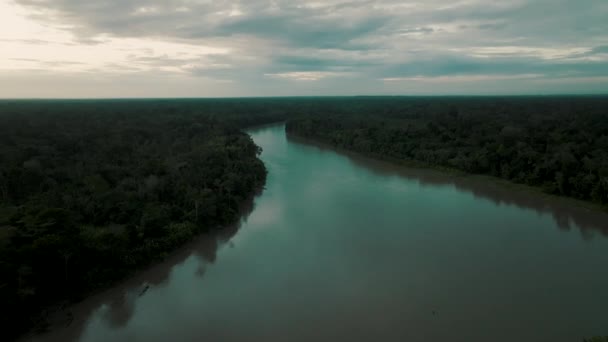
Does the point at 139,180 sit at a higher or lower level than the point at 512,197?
higher

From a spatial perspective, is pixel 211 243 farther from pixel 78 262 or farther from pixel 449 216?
pixel 449 216

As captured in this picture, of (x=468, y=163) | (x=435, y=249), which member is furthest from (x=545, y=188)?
(x=435, y=249)

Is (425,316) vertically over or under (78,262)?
under

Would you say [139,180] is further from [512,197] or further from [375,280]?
[512,197]

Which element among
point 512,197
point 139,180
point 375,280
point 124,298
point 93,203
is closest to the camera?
point 124,298

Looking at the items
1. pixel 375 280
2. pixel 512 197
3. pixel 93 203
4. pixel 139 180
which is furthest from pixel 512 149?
pixel 93 203

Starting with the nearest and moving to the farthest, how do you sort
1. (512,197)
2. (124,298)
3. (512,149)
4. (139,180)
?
(124,298)
(139,180)
(512,197)
(512,149)

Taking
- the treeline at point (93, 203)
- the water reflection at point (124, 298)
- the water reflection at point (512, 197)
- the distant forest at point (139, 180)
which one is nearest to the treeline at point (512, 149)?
the distant forest at point (139, 180)

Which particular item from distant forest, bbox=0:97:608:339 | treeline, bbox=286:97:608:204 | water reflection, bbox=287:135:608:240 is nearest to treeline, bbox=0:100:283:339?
distant forest, bbox=0:97:608:339
